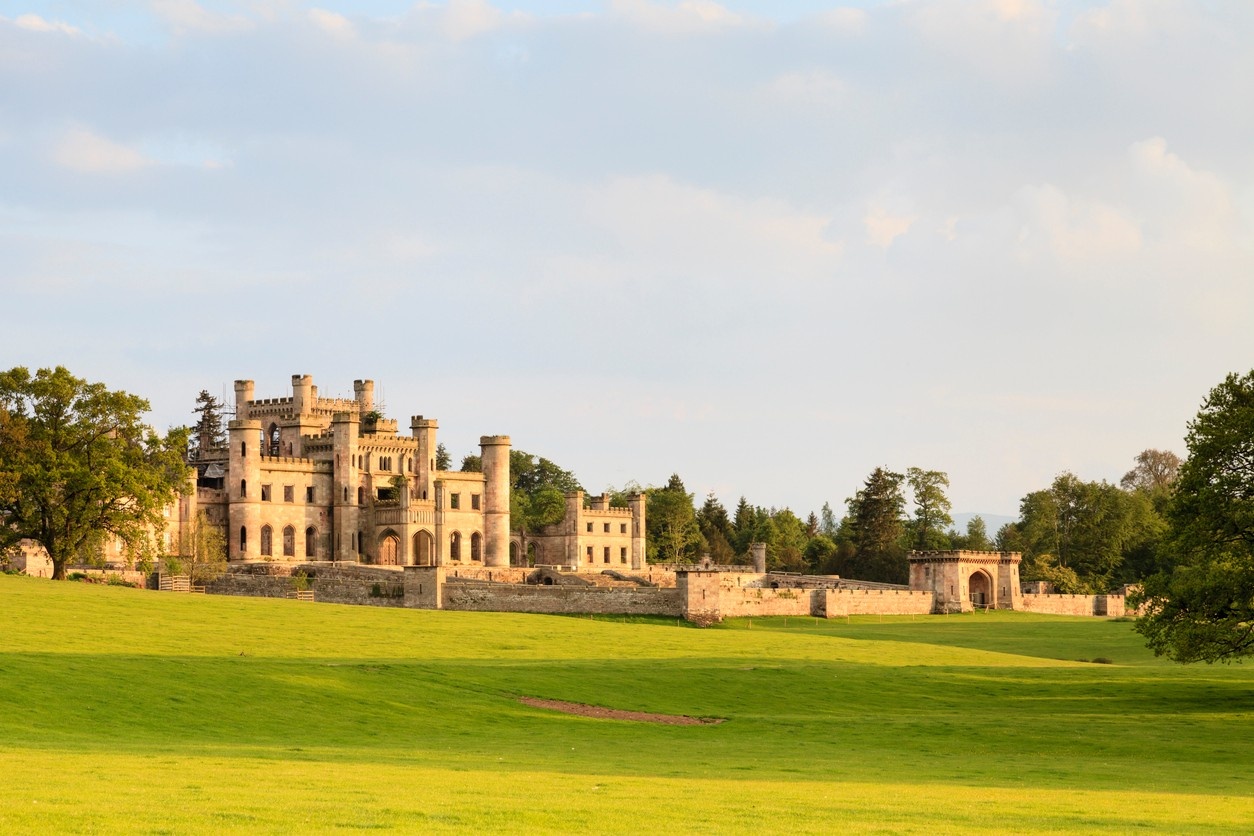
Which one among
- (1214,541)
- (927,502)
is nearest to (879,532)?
(927,502)

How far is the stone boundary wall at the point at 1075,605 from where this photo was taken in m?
103

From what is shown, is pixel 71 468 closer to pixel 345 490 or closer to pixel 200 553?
pixel 200 553

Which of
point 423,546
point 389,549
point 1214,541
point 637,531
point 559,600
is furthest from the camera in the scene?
point 637,531

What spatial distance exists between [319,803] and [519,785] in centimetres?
400

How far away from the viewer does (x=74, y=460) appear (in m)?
70.2

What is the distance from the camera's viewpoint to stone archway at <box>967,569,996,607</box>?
338 feet

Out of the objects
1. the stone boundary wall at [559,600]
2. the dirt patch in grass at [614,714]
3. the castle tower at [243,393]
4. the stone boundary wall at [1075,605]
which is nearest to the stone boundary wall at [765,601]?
the stone boundary wall at [559,600]

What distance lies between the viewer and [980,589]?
104812mm

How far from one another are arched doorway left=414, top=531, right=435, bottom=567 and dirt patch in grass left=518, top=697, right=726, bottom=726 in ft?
213

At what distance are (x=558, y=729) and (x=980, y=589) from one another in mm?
72612

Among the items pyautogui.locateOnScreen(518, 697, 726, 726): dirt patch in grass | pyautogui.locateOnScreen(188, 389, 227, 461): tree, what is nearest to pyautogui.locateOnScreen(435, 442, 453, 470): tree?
pyautogui.locateOnScreen(188, 389, 227, 461): tree

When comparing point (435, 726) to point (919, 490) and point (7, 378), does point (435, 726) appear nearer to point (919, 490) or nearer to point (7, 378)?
point (7, 378)

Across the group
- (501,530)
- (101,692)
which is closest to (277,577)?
(501,530)

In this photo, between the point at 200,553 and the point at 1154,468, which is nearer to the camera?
the point at 200,553
